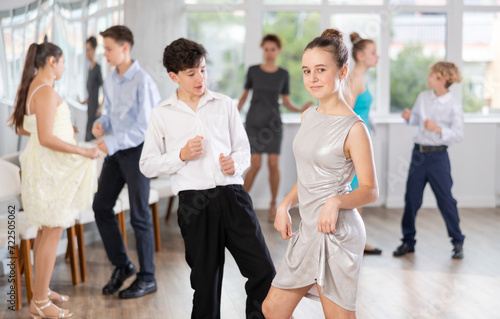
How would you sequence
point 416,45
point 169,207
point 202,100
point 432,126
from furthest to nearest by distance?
point 416,45 < point 169,207 < point 432,126 < point 202,100

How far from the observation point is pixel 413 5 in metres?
6.89

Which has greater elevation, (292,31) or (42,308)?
(292,31)

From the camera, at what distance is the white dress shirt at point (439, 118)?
14.8ft

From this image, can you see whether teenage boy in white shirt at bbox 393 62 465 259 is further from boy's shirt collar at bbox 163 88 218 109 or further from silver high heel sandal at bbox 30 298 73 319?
silver high heel sandal at bbox 30 298 73 319

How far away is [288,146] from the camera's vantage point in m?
6.64

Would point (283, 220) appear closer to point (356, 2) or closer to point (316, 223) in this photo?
point (316, 223)

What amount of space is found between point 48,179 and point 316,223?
1.86 meters

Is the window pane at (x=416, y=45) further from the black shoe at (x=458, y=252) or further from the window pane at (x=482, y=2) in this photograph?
the black shoe at (x=458, y=252)

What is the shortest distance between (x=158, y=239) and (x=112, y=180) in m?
1.32

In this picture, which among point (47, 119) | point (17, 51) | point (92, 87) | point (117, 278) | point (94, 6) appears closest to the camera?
point (47, 119)

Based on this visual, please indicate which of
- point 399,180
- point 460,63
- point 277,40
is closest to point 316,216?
point 277,40

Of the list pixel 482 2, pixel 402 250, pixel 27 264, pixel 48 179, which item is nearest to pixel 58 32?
pixel 48 179

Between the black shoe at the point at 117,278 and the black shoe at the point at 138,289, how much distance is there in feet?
0.39

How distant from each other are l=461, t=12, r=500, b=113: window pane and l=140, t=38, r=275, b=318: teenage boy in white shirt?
492 centimetres
